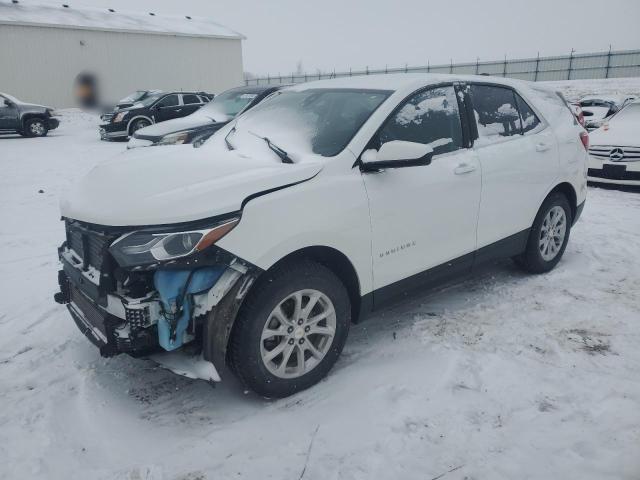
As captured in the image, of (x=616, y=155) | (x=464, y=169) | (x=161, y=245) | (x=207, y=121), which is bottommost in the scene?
(x=616, y=155)

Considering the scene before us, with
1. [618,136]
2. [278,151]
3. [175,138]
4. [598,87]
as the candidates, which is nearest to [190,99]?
[175,138]

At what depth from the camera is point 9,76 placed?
2359 centimetres

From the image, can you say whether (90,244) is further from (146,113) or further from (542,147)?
(146,113)

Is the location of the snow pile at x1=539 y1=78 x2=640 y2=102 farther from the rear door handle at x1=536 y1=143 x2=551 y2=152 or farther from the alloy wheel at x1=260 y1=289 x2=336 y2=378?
the alloy wheel at x1=260 y1=289 x2=336 y2=378

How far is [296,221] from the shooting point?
271cm

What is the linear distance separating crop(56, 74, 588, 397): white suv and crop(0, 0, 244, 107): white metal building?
2487 cm

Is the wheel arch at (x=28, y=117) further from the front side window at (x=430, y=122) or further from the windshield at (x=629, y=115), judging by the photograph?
the front side window at (x=430, y=122)

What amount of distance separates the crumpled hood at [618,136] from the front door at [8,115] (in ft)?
53.2

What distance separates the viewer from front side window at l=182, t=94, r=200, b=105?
53.0ft

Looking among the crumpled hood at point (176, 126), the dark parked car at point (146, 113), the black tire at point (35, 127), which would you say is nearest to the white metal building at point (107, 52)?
the black tire at point (35, 127)

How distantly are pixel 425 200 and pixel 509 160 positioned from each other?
110cm

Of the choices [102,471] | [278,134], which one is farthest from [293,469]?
[278,134]

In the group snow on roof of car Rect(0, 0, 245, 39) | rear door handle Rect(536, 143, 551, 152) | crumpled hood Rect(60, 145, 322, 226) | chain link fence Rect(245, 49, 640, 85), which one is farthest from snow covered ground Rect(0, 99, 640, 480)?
chain link fence Rect(245, 49, 640, 85)

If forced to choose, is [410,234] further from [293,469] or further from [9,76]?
[9,76]
